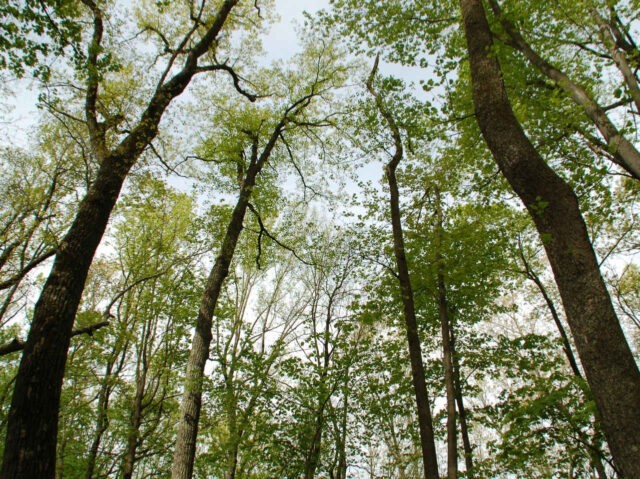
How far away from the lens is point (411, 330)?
25.4ft

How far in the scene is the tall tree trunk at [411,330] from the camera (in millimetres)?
6676

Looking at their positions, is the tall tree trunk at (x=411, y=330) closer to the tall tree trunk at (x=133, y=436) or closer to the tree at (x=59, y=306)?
the tree at (x=59, y=306)

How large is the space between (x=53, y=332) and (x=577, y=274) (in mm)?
5062

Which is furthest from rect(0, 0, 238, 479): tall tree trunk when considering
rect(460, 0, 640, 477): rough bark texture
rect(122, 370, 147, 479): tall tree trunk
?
rect(122, 370, 147, 479): tall tree trunk

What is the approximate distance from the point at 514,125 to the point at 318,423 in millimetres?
8124

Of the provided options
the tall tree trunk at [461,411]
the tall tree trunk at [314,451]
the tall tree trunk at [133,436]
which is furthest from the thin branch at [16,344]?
the tall tree trunk at [461,411]

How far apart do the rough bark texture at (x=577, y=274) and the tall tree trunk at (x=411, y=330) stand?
499cm

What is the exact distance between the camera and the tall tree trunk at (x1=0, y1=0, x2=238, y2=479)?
2.94 m

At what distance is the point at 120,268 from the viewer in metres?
13.3

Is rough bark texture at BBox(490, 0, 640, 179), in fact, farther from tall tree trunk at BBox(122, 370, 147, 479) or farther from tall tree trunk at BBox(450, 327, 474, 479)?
tall tree trunk at BBox(122, 370, 147, 479)

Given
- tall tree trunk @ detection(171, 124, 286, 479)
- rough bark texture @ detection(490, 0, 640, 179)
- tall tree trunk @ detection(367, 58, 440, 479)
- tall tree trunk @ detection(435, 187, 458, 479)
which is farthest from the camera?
tall tree trunk @ detection(435, 187, 458, 479)

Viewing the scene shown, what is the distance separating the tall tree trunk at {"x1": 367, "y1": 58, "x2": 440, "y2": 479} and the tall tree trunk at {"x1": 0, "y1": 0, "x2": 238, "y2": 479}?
6.19m

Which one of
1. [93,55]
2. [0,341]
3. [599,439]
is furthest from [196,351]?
[0,341]

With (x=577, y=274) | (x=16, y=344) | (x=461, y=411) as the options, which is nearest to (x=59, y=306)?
(x=16, y=344)
